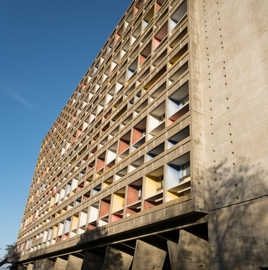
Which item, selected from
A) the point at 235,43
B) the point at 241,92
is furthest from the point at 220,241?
the point at 235,43

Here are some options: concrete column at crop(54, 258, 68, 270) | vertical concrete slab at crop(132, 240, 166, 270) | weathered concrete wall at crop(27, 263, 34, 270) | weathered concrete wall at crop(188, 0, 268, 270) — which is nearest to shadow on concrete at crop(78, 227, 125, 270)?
vertical concrete slab at crop(132, 240, 166, 270)

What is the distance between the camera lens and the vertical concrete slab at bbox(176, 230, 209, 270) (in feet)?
38.0

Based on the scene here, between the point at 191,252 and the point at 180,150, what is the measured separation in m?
4.90

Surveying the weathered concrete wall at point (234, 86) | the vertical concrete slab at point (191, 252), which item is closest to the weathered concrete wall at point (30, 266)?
the vertical concrete slab at point (191, 252)

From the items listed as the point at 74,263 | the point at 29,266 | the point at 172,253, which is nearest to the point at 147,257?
the point at 172,253

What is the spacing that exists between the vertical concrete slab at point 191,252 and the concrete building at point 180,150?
0.04m

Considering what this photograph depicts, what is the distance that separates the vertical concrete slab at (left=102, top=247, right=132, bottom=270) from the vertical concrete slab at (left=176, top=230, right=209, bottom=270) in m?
7.06

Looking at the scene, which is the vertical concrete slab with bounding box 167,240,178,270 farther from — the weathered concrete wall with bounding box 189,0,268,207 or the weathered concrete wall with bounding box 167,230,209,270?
the weathered concrete wall with bounding box 189,0,268,207

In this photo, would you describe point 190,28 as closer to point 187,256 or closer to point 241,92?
point 241,92

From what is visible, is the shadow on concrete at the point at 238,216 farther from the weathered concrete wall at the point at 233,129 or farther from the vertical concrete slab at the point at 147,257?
the vertical concrete slab at the point at 147,257

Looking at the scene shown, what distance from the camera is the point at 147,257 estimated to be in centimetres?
1551

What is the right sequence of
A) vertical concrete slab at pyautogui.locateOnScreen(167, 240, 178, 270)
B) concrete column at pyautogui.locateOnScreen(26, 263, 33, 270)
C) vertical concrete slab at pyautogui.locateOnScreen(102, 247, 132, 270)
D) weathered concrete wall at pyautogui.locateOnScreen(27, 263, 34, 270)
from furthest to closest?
concrete column at pyautogui.locateOnScreen(26, 263, 33, 270) < weathered concrete wall at pyautogui.locateOnScreen(27, 263, 34, 270) < vertical concrete slab at pyautogui.locateOnScreen(102, 247, 132, 270) < vertical concrete slab at pyautogui.locateOnScreen(167, 240, 178, 270)

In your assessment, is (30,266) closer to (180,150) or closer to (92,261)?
(92,261)

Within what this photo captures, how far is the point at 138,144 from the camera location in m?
20.7
